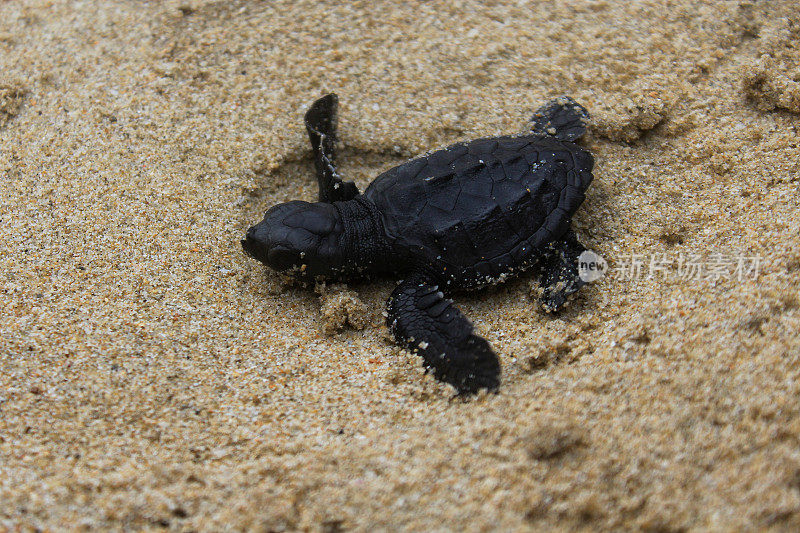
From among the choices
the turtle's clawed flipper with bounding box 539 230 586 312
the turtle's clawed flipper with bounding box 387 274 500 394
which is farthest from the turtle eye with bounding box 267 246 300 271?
the turtle's clawed flipper with bounding box 539 230 586 312

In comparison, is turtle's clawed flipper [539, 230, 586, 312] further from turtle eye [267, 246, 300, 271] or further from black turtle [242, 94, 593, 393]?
turtle eye [267, 246, 300, 271]

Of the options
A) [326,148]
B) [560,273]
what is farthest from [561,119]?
[326,148]

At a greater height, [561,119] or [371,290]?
[561,119]

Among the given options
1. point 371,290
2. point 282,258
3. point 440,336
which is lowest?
point 371,290

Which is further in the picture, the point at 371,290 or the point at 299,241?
the point at 371,290

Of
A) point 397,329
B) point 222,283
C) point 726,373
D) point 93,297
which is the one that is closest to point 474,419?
point 397,329

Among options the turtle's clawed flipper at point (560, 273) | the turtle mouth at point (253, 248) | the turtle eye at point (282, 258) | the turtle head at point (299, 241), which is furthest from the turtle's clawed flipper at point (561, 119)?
the turtle mouth at point (253, 248)

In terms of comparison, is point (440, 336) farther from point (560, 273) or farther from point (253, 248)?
point (253, 248)

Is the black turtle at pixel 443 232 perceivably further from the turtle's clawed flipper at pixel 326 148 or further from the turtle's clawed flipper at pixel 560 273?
the turtle's clawed flipper at pixel 326 148
